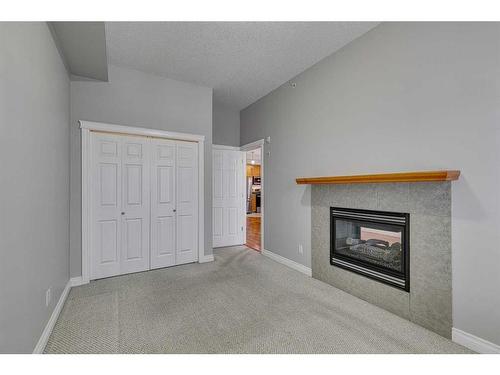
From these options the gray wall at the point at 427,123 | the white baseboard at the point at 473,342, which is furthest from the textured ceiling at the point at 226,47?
the white baseboard at the point at 473,342

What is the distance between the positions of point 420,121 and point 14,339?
3.24m

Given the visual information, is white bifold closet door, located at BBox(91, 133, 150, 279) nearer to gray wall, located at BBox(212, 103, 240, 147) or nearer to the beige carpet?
the beige carpet

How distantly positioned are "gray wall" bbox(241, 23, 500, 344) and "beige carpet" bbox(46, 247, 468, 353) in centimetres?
54

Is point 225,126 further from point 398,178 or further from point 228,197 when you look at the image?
point 398,178

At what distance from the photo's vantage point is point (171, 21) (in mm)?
2416

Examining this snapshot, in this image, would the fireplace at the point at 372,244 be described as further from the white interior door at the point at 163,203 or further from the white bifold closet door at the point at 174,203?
the white interior door at the point at 163,203

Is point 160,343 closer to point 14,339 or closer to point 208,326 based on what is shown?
point 208,326

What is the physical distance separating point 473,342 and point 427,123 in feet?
5.63

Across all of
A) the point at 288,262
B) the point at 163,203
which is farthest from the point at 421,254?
the point at 163,203

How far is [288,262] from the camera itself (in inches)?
146

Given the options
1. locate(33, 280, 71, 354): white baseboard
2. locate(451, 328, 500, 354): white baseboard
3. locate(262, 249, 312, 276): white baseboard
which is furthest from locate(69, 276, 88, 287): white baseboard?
locate(451, 328, 500, 354): white baseboard

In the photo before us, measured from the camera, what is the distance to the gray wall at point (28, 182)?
129 centimetres

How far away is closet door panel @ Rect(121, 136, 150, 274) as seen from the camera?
332 cm

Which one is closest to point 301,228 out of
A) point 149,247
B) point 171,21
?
point 149,247
